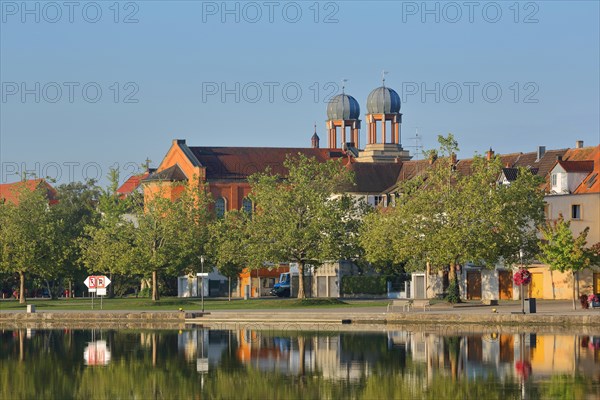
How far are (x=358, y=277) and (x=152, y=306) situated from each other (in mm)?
24193

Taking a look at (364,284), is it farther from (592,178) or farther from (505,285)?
(592,178)

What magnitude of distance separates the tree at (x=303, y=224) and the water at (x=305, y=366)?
26.2 meters

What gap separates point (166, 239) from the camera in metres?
107

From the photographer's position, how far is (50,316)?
9081 cm

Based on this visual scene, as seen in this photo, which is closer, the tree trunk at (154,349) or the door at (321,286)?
the tree trunk at (154,349)

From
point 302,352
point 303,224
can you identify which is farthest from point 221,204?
point 302,352

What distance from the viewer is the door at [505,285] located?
103188 millimetres

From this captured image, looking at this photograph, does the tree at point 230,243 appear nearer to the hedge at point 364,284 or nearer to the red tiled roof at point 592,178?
the hedge at point 364,284

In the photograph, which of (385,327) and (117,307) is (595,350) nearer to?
(385,327)

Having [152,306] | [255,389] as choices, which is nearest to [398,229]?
[152,306]

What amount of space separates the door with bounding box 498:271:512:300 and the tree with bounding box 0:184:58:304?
121 feet

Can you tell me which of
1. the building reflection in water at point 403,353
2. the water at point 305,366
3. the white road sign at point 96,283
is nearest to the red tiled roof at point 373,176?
the white road sign at point 96,283

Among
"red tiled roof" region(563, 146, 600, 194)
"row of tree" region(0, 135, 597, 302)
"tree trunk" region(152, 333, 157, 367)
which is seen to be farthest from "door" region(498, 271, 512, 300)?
"tree trunk" region(152, 333, 157, 367)

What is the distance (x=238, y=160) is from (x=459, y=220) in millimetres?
61778
